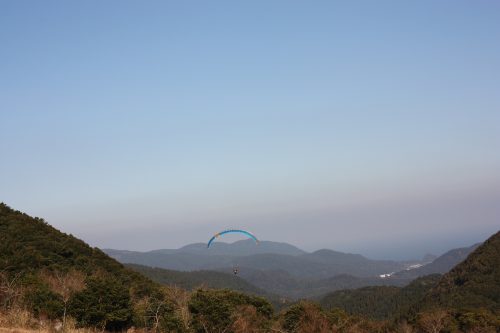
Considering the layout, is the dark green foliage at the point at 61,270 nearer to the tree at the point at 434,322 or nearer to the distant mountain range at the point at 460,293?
the tree at the point at 434,322

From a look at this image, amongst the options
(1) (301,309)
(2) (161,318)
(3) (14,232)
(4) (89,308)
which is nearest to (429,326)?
(1) (301,309)

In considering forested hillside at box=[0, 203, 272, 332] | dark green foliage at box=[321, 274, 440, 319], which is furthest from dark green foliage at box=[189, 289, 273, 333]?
dark green foliage at box=[321, 274, 440, 319]

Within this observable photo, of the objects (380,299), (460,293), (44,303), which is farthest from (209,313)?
(380,299)

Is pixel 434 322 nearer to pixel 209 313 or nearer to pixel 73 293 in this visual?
pixel 209 313

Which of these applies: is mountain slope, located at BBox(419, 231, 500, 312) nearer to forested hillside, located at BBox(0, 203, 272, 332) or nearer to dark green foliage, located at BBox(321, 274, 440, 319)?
dark green foliage, located at BBox(321, 274, 440, 319)

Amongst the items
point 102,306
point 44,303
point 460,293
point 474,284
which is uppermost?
point 44,303

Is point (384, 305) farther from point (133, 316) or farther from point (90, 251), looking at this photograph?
point (133, 316)

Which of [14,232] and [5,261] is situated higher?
[14,232]

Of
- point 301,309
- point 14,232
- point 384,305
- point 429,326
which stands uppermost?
point 14,232

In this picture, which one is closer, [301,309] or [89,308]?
[89,308]
